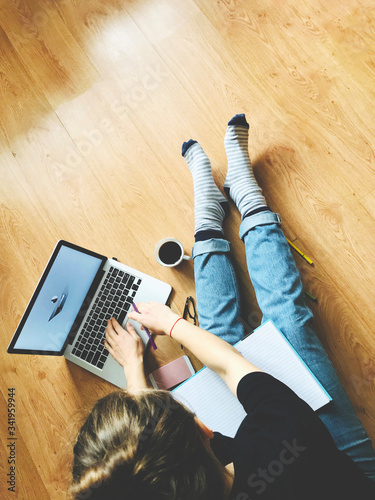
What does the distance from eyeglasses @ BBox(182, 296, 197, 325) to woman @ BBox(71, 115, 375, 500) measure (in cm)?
7

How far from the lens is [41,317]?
0.88 meters

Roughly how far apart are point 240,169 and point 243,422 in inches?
28.9

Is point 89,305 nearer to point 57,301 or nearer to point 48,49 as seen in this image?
point 57,301

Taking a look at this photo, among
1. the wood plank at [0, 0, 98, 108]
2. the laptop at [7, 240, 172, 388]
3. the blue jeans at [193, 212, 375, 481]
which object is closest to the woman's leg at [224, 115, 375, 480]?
the blue jeans at [193, 212, 375, 481]

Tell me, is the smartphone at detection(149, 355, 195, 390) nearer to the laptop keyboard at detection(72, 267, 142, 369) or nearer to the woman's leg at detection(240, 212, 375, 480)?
the laptop keyboard at detection(72, 267, 142, 369)

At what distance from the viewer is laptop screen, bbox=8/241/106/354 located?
0.85m

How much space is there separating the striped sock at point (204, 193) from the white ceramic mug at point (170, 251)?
0.08 m

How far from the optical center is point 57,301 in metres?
0.90

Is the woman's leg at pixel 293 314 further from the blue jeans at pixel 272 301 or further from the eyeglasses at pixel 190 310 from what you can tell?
the eyeglasses at pixel 190 310

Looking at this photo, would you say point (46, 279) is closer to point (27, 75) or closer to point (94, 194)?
point (94, 194)

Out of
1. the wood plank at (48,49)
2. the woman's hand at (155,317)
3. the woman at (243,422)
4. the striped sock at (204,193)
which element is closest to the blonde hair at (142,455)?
the woman at (243,422)

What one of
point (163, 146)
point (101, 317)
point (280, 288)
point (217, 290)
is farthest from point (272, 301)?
point (163, 146)

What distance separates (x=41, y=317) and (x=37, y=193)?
1.71 ft

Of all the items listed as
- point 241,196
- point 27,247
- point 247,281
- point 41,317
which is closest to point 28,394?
point 41,317
